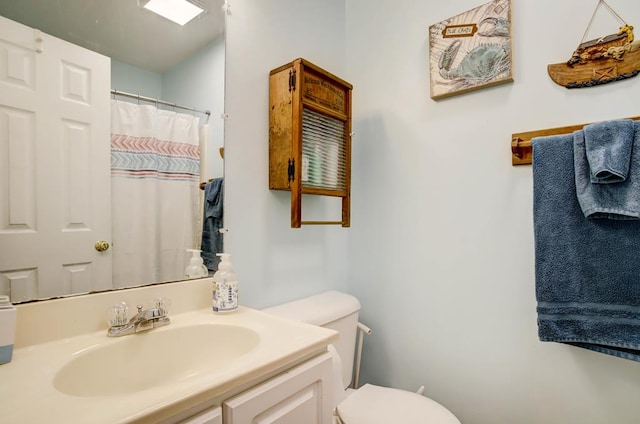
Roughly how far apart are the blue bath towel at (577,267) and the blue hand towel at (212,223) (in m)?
1.14

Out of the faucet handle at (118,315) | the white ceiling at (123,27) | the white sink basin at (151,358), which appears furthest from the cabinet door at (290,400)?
the white ceiling at (123,27)

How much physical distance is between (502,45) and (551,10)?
18cm

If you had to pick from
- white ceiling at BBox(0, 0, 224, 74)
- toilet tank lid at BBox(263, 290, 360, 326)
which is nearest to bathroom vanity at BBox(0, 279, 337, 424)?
toilet tank lid at BBox(263, 290, 360, 326)

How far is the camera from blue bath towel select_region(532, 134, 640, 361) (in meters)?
0.97

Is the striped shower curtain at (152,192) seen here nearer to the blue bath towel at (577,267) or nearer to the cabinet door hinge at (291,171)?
the cabinet door hinge at (291,171)

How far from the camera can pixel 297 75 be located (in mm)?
1249

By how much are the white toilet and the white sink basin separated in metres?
0.31

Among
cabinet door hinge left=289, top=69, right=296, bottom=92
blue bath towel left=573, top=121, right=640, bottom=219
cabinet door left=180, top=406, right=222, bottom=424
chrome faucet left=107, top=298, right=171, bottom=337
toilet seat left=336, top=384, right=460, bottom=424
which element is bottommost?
toilet seat left=336, top=384, right=460, bottom=424

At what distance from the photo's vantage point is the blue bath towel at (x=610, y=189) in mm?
942

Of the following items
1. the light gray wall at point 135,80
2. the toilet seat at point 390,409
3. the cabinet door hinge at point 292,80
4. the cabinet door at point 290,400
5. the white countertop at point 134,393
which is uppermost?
the cabinet door hinge at point 292,80

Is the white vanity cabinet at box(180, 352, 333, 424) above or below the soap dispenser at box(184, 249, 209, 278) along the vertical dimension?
below

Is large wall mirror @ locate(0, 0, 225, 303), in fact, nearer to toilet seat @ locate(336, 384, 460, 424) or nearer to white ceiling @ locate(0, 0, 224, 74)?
white ceiling @ locate(0, 0, 224, 74)

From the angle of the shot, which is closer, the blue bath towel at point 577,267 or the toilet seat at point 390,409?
the blue bath towel at point 577,267

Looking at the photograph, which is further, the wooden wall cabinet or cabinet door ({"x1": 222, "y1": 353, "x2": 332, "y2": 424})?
the wooden wall cabinet
